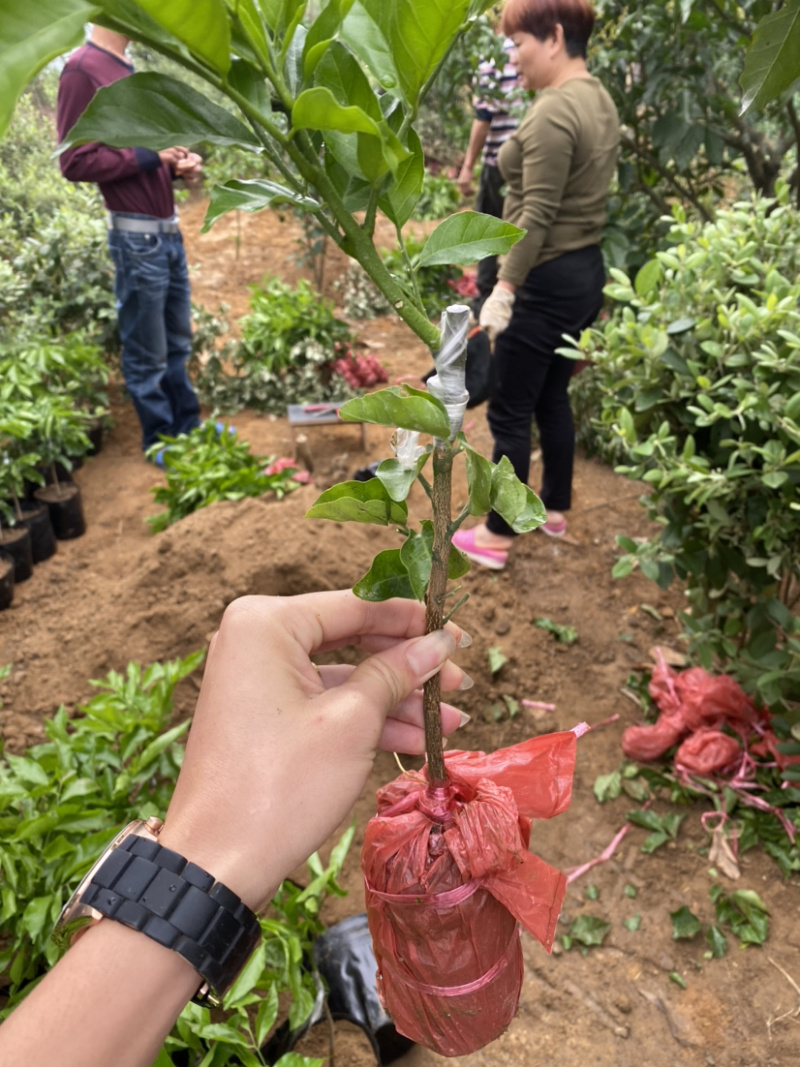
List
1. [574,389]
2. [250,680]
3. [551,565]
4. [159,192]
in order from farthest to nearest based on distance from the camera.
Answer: [574,389]
[159,192]
[551,565]
[250,680]

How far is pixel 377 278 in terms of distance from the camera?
759 mm

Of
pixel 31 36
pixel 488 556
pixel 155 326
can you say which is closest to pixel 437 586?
pixel 31 36

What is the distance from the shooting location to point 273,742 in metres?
0.91

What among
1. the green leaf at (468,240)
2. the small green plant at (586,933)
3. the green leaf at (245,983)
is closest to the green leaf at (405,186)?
the green leaf at (468,240)

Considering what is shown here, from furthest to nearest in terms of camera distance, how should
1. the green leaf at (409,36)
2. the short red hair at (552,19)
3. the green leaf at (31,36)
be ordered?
the short red hair at (552,19), the green leaf at (409,36), the green leaf at (31,36)

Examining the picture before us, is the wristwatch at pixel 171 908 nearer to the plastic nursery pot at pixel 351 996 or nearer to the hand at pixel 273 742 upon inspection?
the hand at pixel 273 742

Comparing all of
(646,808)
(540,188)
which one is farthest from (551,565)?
(540,188)

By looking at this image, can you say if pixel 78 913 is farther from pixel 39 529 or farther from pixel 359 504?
pixel 39 529

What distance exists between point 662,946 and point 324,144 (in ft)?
7.10

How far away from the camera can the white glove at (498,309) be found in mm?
3059

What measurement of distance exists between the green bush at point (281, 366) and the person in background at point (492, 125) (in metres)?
1.60

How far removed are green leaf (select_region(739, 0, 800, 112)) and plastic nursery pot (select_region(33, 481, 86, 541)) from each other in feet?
12.9

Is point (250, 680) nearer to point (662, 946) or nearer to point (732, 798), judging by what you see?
point (662, 946)

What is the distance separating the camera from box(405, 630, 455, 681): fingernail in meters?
0.99
